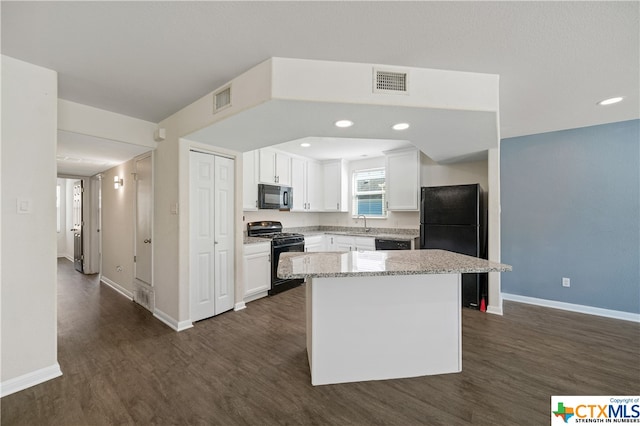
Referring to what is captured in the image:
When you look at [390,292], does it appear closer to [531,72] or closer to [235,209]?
[531,72]

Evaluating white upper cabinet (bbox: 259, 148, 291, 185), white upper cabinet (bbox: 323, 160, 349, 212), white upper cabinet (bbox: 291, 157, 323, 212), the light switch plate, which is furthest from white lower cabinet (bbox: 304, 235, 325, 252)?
the light switch plate

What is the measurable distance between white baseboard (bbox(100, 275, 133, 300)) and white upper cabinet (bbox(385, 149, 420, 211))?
175 inches

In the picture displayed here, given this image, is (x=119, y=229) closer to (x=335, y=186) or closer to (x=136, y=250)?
(x=136, y=250)

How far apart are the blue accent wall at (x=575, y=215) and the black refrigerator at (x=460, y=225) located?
0.63 meters

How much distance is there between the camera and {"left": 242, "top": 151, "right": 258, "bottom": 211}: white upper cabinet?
3986 mm

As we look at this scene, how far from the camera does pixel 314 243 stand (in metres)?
4.95

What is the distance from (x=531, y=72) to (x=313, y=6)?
72.7 inches

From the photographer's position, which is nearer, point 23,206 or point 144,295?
point 23,206

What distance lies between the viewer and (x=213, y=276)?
3209mm

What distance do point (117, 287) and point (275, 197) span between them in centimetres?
304

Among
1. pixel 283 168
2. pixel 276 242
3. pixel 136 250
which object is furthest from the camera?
pixel 283 168

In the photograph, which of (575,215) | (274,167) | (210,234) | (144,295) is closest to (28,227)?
(210,234)

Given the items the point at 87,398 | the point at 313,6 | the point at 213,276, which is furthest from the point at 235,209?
the point at 313,6

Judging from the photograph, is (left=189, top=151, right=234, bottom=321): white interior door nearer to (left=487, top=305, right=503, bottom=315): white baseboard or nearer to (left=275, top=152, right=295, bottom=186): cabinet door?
(left=275, top=152, right=295, bottom=186): cabinet door
